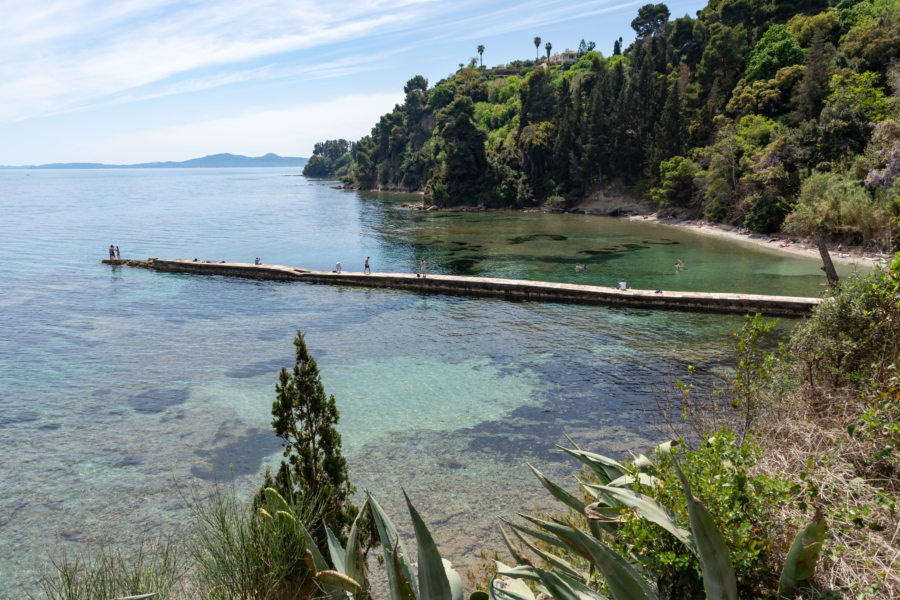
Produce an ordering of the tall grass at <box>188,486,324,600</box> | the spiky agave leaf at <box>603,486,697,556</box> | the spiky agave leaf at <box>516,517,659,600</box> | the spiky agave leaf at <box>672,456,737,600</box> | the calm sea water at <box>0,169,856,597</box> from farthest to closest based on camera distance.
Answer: the calm sea water at <box>0,169,856,597</box> → the tall grass at <box>188,486,324,600</box> → the spiky agave leaf at <box>603,486,697,556</box> → the spiky agave leaf at <box>516,517,659,600</box> → the spiky agave leaf at <box>672,456,737,600</box>

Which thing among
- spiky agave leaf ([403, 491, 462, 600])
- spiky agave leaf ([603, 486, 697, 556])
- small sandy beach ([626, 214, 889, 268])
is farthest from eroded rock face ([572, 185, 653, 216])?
spiky agave leaf ([403, 491, 462, 600])

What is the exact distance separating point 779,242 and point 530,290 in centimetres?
2455

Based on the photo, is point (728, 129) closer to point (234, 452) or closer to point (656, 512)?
point (234, 452)

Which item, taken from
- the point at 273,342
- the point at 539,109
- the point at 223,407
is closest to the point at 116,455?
the point at 223,407

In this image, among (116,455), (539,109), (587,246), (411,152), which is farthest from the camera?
(411,152)

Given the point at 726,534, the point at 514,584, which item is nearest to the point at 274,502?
the point at 514,584

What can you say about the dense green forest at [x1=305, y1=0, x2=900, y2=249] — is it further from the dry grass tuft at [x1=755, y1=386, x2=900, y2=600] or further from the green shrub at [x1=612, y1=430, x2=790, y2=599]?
the green shrub at [x1=612, y1=430, x2=790, y2=599]

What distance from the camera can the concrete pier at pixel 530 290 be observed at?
25.6 m

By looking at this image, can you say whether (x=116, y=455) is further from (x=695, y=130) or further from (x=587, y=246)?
(x=695, y=130)

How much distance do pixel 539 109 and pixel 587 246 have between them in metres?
48.7

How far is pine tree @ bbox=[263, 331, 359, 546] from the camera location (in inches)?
303

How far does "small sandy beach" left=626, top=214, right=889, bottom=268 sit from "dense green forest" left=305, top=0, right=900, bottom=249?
1.16m

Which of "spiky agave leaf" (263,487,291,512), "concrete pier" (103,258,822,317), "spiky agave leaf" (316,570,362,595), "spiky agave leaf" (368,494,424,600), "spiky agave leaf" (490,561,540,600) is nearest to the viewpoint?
"spiky agave leaf" (490,561,540,600)

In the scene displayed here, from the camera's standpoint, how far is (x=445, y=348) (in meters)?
22.9
